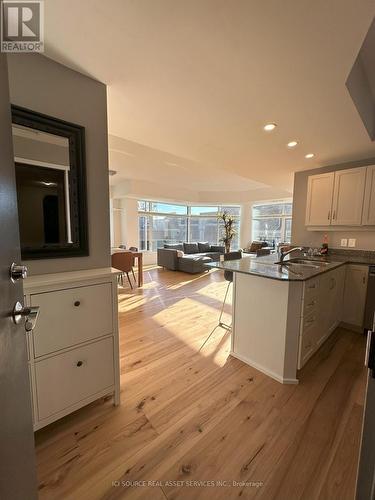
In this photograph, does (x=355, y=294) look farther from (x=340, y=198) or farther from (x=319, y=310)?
(x=340, y=198)

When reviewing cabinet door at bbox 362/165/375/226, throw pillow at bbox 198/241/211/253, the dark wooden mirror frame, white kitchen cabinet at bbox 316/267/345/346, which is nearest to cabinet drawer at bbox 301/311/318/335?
white kitchen cabinet at bbox 316/267/345/346

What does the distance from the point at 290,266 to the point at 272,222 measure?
6.08 metres

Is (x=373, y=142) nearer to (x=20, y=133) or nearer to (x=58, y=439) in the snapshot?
(x=20, y=133)

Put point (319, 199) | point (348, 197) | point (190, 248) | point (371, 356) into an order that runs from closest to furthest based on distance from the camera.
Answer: point (371, 356)
point (348, 197)
point (319, 199)
point (190, 248)

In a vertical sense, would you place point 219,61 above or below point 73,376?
above

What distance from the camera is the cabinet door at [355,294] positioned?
9.34 feet

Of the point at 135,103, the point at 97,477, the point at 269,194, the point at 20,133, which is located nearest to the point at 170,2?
the point at 135,103

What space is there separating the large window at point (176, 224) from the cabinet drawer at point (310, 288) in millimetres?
6265

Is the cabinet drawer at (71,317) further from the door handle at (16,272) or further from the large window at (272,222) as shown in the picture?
the large window at (272,222)

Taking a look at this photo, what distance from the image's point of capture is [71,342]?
4.65ft

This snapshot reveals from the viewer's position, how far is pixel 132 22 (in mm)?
1141

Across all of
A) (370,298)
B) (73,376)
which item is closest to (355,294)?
(370,298)

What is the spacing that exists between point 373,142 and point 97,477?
387cm

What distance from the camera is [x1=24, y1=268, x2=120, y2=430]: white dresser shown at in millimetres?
1288
